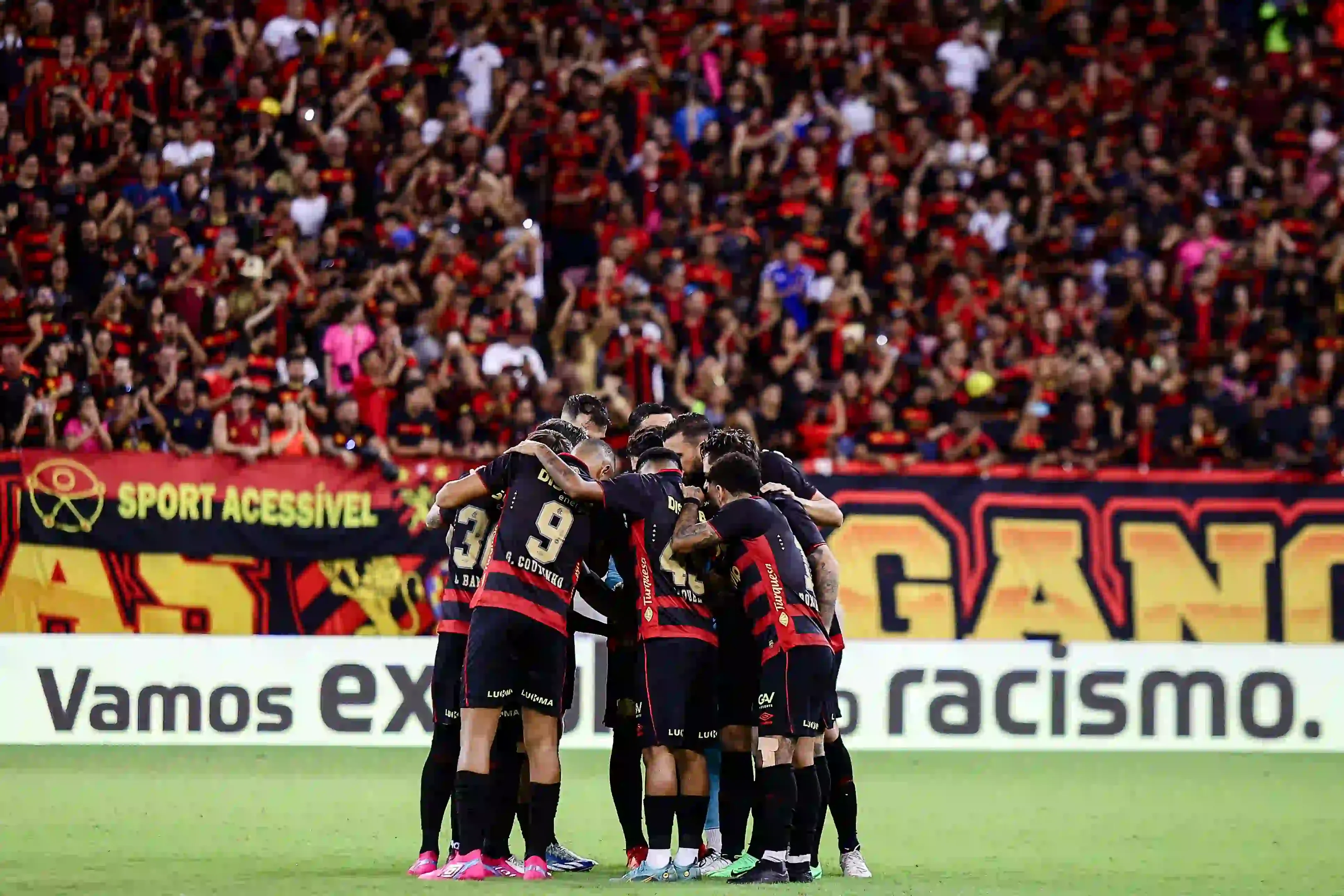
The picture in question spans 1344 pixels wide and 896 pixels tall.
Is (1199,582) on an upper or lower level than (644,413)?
lower

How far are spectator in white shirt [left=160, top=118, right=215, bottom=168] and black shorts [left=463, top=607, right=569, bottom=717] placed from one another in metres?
12.6

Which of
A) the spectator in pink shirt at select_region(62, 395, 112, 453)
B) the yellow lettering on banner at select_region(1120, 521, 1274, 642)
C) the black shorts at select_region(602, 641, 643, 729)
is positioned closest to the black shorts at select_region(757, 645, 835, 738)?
the black shorts at select_region(602, 641, 643, 729)

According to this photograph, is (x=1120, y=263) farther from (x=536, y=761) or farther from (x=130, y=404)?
(x=536, y=761)

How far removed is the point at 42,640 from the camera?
586 inches

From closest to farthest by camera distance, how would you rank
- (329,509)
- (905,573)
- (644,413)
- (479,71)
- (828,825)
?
(644,413) → (828,825) → (329,509) → (905,573) → (479,71)

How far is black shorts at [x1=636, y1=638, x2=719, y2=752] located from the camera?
9.01m

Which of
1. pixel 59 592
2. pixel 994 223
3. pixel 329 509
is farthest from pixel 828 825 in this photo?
pixel 994 223

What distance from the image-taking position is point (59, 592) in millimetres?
16891

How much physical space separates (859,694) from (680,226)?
718cm

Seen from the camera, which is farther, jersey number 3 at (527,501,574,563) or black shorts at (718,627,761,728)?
black shorts at (718,627,761,728)

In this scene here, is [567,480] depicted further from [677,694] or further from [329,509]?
[329,509]

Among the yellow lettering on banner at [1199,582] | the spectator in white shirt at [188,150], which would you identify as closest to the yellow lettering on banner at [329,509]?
the spectator in white shirt at [188,150]

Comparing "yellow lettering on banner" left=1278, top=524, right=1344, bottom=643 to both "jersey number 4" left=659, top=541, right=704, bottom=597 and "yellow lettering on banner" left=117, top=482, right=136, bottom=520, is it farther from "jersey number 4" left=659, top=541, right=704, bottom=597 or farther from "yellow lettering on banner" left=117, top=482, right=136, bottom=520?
"yellow lettering on banner" left=117, top=482, right=136, bottom=520

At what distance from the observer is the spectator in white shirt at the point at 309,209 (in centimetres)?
2044
